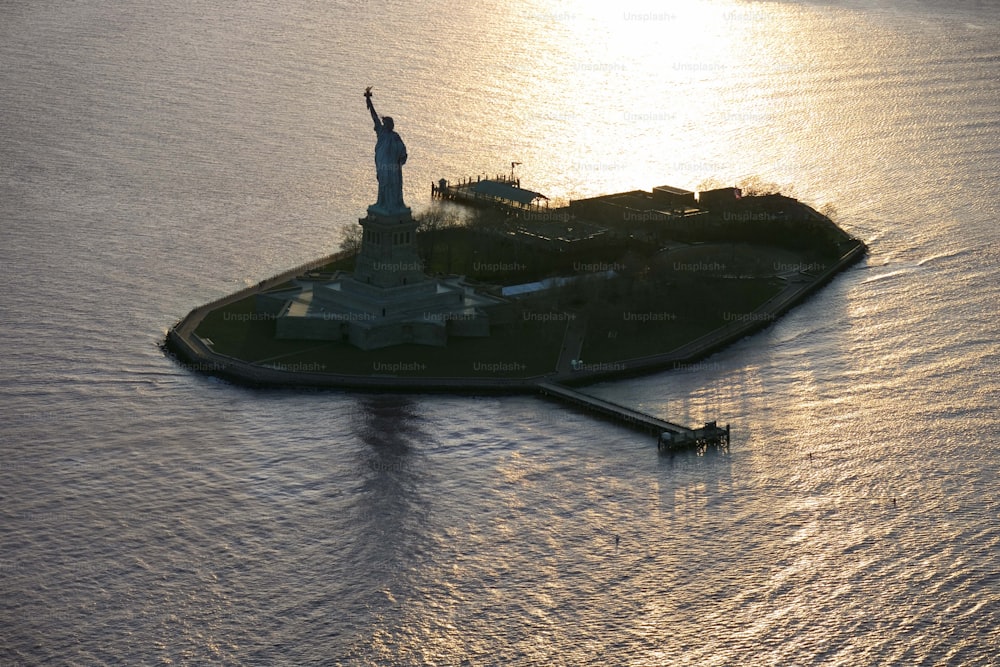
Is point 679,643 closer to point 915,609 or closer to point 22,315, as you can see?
point 915,609

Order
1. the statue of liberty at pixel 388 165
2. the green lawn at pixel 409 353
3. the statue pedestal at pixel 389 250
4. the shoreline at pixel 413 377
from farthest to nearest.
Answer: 1. the statue pedestal at pixel 389 250
2. the statue of liberty at pixel 388 165
3. the green lawn at pixel 409 353
4. the shoreline at pixel 413 377

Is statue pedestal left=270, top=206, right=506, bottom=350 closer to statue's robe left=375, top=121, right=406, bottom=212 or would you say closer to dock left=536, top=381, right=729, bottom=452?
statue's robe left=375, top=121, right=406, bottom=212

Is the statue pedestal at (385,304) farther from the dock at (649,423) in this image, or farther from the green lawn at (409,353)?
the dock at (649,423)

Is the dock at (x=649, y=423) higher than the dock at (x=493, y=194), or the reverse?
the dock at (x=493, y=194)

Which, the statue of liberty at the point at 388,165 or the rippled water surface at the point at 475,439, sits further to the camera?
the statue of liberty at the point at 388,165

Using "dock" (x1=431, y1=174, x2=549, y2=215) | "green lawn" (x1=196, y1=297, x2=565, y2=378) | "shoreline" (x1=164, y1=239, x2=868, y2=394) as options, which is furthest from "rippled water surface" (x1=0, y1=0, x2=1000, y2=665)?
"dock" (x1=431, y1=174, x2=549, y2=215)

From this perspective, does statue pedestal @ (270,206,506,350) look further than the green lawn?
Yes

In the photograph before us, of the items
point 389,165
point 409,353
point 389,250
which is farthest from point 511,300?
point 389,165

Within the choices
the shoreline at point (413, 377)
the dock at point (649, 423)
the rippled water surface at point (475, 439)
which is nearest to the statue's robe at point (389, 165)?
the shoreline at point (413, 377)
